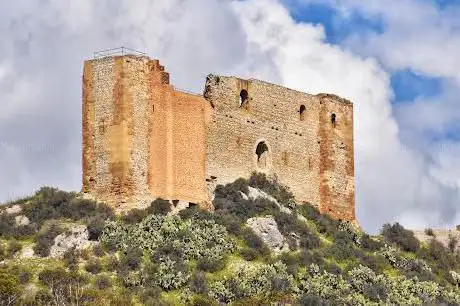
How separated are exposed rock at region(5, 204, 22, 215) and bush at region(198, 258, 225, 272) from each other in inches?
272

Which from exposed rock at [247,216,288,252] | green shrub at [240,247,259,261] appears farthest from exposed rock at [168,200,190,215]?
green shrub at [240,247,259,261]

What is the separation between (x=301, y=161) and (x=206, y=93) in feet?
18.1

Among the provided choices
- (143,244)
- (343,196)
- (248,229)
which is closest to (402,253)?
(343,196)

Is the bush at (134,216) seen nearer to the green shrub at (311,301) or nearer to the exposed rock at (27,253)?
the exposed rock at (27,253)

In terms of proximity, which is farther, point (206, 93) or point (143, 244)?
point (206, 93)

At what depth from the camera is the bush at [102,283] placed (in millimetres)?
47000

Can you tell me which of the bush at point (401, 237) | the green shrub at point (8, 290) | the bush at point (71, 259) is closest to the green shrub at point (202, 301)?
the bush at point (71, 259)

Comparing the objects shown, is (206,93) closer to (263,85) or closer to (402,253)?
(263,85)

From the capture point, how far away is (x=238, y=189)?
5450cm

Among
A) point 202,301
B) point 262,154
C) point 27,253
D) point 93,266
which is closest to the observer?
point 202,301

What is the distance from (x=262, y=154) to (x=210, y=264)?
327 inches

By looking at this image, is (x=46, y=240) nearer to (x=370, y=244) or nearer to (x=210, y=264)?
(x=210, y=264)

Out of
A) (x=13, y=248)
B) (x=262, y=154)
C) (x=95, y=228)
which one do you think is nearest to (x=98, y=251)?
(x=95, y=228)

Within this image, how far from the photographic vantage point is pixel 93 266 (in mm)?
48156
